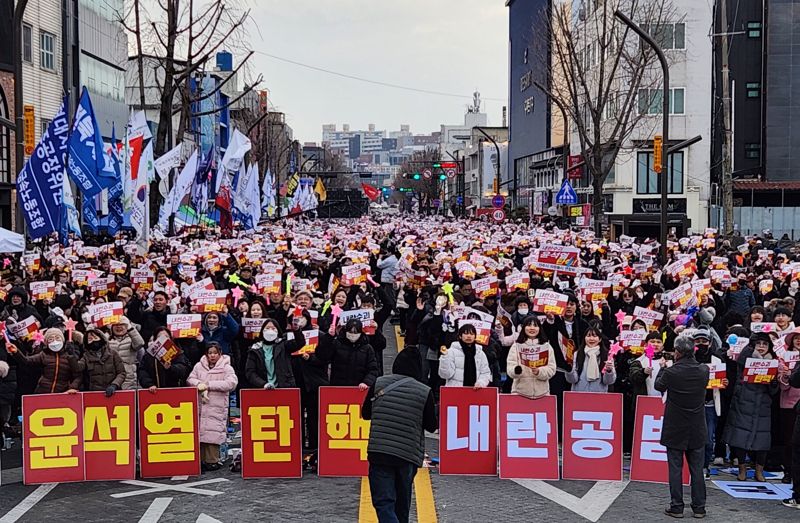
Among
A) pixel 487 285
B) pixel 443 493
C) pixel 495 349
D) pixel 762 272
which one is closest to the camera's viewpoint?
pixel 443 493

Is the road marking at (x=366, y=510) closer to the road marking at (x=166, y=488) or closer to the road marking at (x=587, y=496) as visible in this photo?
the road marking at (x=166, y=488)

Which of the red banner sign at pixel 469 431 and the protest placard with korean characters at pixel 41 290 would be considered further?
the protest placard with korean characters at pixel 41 290

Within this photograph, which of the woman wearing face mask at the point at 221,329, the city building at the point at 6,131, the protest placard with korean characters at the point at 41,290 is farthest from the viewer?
the city building at the point at 6,131

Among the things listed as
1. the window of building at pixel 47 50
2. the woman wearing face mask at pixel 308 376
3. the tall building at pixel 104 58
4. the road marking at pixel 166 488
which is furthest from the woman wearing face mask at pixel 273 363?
the tall building at pixel 104 58

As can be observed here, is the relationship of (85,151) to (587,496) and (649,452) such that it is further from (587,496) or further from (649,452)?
(587,496)

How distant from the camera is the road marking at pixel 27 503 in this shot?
955 cm

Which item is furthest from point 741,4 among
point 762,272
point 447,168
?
point 762,272

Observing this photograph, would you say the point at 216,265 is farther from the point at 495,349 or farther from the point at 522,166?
the point at 522,166

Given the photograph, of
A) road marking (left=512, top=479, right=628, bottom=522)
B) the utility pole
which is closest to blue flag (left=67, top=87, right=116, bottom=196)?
road marking (left=512, top=479, right=628, bottom=522)

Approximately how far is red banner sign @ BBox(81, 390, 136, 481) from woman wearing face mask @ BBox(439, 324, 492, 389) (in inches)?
126

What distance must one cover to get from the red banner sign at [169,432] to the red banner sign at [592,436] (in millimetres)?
3559

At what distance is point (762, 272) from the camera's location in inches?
838

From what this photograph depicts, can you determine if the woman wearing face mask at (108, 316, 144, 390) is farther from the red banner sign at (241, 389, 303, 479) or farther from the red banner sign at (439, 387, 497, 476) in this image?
the red banner sign at (439, 387, 497, 476)

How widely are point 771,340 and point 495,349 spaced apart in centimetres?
304
